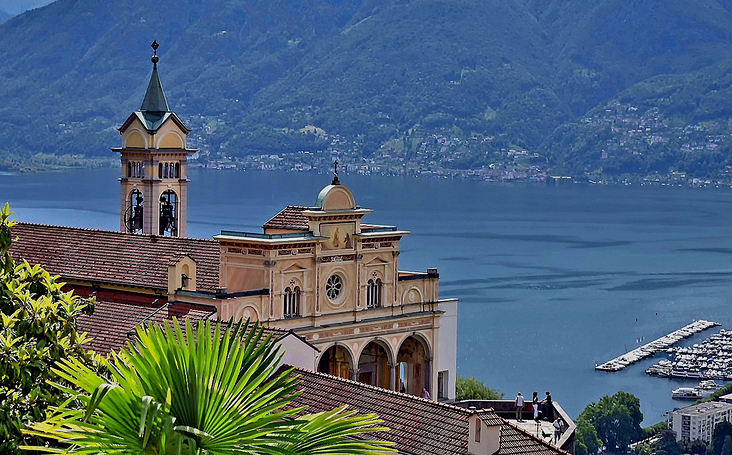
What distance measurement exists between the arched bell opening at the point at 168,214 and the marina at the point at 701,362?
62318 mm

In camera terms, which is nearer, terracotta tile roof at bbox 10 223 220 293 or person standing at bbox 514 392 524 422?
person standing at bbox 514 392 524 422

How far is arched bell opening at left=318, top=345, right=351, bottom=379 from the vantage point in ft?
102

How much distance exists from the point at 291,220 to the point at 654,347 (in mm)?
74277

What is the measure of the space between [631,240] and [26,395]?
6560 inches

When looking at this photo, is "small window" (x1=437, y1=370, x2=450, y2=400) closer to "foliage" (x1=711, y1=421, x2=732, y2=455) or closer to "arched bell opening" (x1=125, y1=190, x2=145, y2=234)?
"arched bell opening" (x1=125, y1=190, x2=145, y2=234)

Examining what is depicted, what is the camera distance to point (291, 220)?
107 ft

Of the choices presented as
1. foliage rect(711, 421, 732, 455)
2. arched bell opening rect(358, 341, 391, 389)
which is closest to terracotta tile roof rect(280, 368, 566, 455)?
arched bell opening rect(358, 341, 391, 389)

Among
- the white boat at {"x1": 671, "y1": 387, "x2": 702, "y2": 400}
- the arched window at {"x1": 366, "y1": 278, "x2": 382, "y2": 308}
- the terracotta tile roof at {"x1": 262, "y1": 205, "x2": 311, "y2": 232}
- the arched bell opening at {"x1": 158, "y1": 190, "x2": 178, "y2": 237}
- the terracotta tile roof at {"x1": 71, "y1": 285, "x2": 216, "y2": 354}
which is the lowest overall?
the white boat at {"x1": 671, "y1": 387, "x2": 702, "y2": 400}

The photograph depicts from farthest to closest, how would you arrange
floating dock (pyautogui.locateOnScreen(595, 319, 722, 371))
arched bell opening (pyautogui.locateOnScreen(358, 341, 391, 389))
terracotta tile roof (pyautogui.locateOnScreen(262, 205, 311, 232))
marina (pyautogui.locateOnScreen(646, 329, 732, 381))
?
marina (pyautogui.locateOnScreen(646, 329, 732, 381)) < floating dock (pyautogui.locateOnScreen(595, 319, 722, 371)) < terracotta tile roof (pyautogui.locateOnScreen(262, 205, 311, 232)) < arched bell opening (pyautogui.locateOnScreen(358, 341, 391, 389))

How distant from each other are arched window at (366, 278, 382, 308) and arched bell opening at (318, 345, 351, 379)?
47.6 inches

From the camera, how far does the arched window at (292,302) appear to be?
30188mm

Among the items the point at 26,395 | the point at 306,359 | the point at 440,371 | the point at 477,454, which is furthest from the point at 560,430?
the point at 26,395

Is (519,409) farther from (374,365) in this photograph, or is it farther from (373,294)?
(373,294)

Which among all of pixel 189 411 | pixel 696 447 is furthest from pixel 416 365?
pixel 696 447
